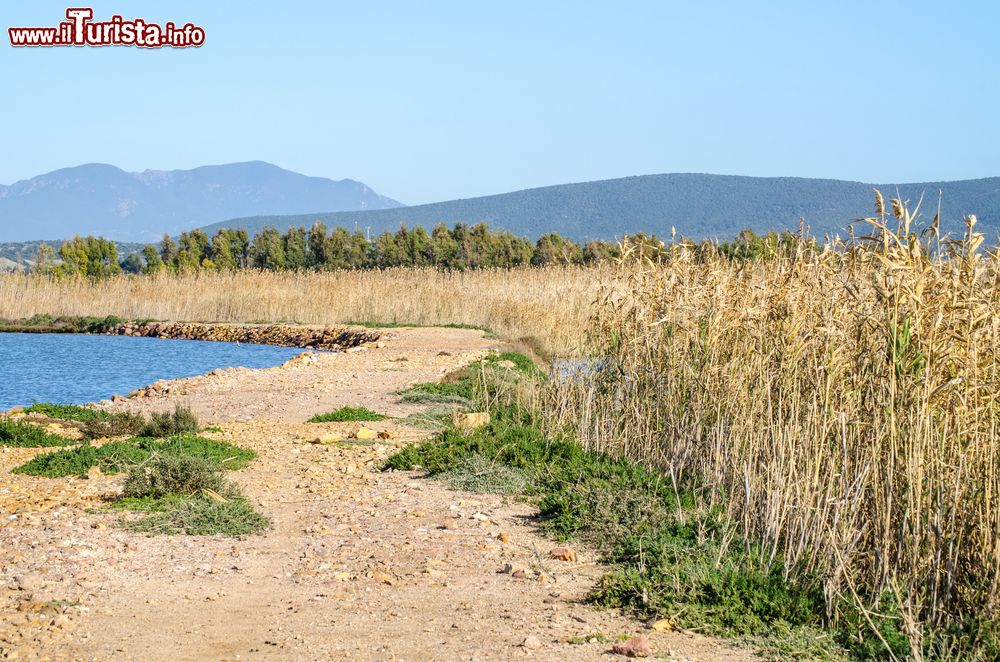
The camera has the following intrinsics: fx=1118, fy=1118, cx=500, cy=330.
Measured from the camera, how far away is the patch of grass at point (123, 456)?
8.19m

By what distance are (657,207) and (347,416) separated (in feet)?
439

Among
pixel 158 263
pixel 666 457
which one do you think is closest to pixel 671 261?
pixel 666 457

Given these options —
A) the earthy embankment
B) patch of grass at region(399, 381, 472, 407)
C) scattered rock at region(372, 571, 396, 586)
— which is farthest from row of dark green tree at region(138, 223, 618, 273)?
scattered rock at region(372, 571, 396, 586)

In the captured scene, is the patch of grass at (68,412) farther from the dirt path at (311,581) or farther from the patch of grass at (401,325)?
the patch of grass at (401,325)

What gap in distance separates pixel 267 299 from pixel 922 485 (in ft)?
84.4

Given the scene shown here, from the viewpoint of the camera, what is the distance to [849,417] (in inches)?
216

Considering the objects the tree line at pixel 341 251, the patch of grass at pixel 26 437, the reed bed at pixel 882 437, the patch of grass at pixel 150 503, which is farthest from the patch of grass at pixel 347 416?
the tree line at pixel 341 251

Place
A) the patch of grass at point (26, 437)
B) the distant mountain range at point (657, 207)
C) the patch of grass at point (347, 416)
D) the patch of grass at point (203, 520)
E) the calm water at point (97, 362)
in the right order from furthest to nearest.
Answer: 1. the distant mountain range at point (657, 207)
2. the calm water at point (97, 362)
3. the patch of grass at point (347, 416)
4. the patch of grass at point (26, 437)
5. the patch of grass at point (203, 520)

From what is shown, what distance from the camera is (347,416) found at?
35.7 feet

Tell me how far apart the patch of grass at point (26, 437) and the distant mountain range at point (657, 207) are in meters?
113

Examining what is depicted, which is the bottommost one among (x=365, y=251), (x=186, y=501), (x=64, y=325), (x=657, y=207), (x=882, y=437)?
(x=64, y=325)

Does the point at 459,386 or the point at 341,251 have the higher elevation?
the point at 341,251

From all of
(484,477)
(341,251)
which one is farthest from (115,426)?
(341,251)

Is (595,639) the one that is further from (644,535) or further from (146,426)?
(146,426)
